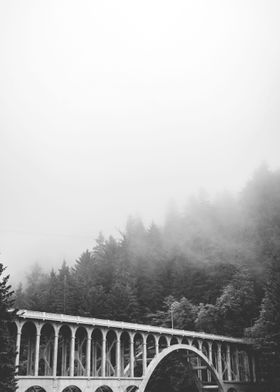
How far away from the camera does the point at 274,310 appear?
61.2m

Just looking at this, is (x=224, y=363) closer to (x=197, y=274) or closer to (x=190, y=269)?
(x=197, y=274)

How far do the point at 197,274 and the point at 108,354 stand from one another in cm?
4184

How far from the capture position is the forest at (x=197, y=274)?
7412 centimetres

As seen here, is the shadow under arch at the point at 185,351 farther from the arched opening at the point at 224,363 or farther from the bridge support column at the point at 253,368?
the bridge support column at the point at 253,368

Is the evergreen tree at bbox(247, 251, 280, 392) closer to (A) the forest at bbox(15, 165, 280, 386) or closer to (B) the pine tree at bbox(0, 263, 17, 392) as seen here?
(A) the forest at bbox(15, 165, 280, 386)

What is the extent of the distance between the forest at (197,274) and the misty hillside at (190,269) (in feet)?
0.65

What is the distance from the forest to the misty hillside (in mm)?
197

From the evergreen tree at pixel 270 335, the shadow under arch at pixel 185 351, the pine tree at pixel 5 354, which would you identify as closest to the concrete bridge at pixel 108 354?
the shadow under arch at pixel 185 351

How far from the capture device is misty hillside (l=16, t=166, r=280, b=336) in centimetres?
7650

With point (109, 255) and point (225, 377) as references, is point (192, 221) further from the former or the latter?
point (225, 377)

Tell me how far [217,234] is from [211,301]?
19.5 meters

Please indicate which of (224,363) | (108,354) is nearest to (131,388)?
(108,354)

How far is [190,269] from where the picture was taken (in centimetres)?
9350

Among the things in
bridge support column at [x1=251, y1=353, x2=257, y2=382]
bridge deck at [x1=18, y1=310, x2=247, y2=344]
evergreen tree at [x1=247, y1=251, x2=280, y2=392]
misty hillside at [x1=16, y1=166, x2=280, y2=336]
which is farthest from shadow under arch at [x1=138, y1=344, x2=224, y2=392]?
misty hillside at [x1=16, y1=166, x2=280, y2=336]
